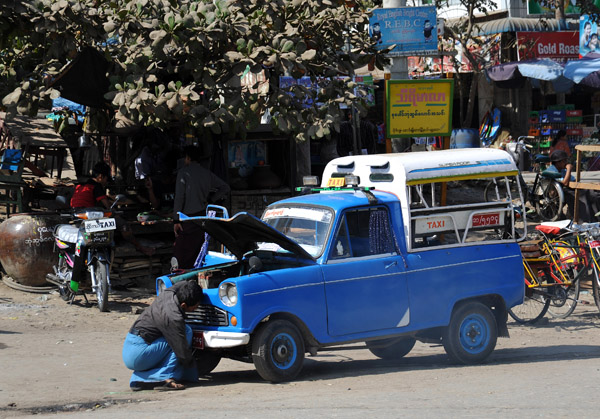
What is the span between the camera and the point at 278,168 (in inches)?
609

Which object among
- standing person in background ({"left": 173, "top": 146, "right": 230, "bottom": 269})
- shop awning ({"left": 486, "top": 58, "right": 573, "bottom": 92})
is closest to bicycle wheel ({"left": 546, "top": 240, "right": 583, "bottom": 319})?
standing person in background ({"left": 173, "top": 146, "right": 230, "bottom": 269})

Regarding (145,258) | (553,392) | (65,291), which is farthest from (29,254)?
(553,392)

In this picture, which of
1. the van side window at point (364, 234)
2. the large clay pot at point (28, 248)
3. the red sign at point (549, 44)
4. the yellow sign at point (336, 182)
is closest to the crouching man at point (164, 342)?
the van side window at point (364, 234)

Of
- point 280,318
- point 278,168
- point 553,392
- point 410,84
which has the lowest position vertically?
point 553,392

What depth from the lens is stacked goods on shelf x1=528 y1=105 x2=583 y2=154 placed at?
83.3ft

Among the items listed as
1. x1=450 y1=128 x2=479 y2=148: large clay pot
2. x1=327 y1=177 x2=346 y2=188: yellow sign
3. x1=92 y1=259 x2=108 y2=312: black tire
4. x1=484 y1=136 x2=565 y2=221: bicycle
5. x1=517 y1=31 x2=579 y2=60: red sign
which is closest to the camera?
x1=327 y1=177 x2=346 y2=188: yellow sign

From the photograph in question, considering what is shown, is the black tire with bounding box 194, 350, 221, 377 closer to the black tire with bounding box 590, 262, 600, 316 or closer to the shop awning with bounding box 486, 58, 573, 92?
the black tire with bounding box 590, 262, 600, 316

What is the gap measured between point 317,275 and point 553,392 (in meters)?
2.33

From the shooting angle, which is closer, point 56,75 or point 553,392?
point 553,392

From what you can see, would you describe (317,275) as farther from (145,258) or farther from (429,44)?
(429,44)

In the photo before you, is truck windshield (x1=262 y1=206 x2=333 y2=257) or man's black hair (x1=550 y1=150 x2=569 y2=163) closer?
truck windshield (x1=262 y1=206 x2=333 y2=257)

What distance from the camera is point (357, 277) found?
7.77 m

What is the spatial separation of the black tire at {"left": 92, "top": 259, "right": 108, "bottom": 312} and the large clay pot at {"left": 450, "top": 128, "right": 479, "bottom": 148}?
1688 centimetres

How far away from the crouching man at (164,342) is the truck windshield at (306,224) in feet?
3.96
